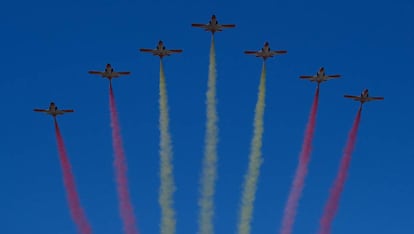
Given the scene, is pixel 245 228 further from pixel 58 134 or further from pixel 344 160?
pixel 58 134

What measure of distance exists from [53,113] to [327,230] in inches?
1057

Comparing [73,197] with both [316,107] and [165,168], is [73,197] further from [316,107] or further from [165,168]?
[316,107]

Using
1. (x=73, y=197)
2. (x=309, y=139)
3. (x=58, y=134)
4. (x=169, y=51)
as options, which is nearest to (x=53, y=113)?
(x=58, y=134)

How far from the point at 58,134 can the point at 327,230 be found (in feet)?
83.4

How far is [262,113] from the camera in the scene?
60656 millimetres

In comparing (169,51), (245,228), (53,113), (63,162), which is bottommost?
(245,228)

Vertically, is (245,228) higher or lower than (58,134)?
lower

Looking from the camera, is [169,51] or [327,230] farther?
[169,51]

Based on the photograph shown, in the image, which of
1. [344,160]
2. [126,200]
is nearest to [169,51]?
[126,200]

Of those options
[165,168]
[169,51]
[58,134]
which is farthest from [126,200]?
[169,51]

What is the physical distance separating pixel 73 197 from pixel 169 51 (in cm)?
1594

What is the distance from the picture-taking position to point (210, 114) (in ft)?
199

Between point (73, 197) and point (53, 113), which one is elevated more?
point (53, 113)

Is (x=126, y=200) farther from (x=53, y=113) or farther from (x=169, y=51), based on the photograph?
(x=169, y=51)
